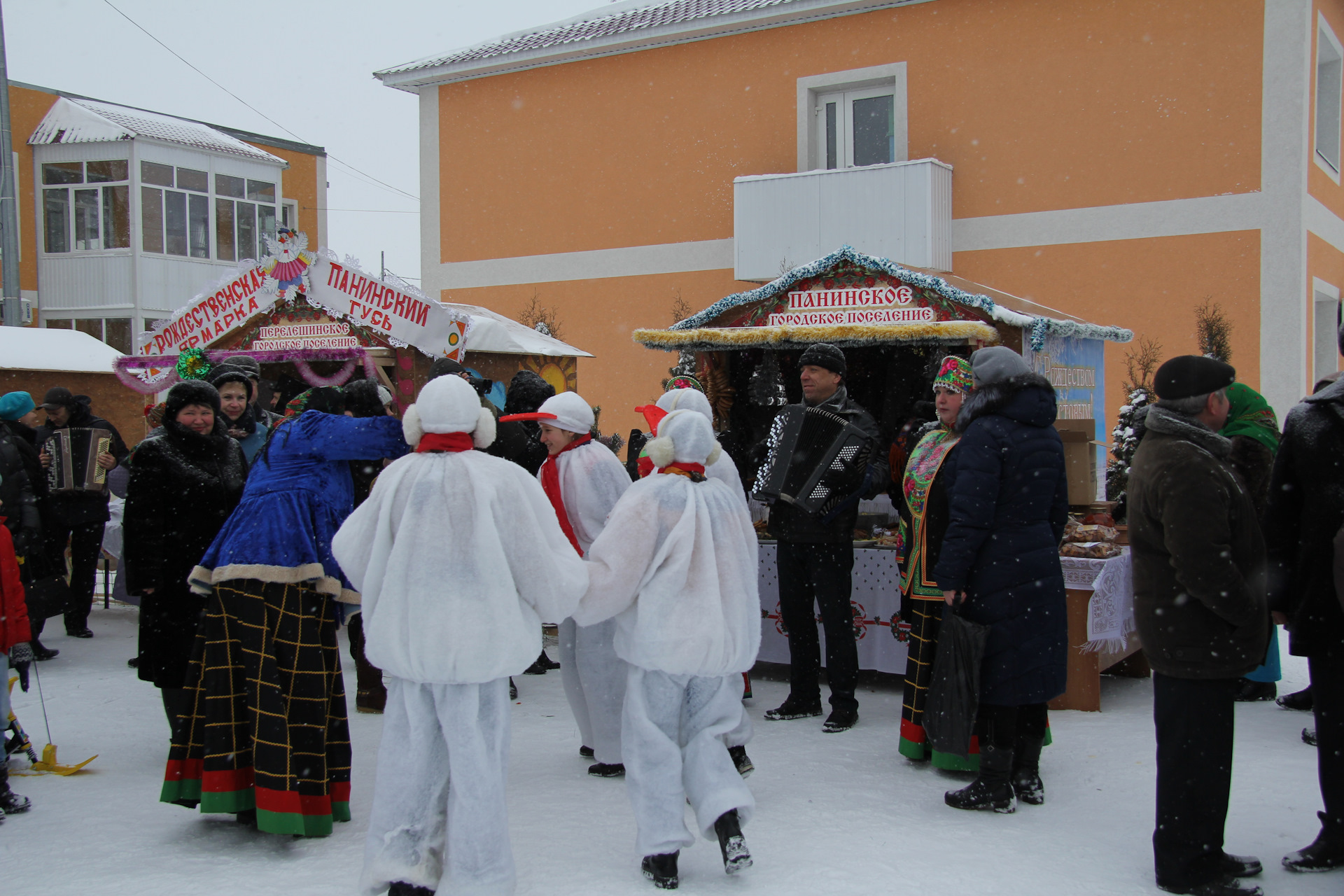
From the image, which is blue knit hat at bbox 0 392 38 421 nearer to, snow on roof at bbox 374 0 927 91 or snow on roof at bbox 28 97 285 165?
snow on roof at bbox 374 0 927 91

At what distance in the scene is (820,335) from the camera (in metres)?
6.47

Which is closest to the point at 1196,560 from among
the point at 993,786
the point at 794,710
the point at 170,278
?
the point at 993,786

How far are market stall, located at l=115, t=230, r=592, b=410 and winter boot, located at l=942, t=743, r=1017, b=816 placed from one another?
14.1 feet

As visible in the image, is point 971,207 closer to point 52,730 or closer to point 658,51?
point 658,51

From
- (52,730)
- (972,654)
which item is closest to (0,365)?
(52,730)

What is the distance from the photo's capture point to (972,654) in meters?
4.02

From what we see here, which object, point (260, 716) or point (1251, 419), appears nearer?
point (260, 716)

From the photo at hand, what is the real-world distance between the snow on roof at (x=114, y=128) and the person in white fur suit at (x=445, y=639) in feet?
69.0

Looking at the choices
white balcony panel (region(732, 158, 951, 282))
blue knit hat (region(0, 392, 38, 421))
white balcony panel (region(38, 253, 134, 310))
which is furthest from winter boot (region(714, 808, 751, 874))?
white balcony panel (region(38, 253, 134, 310))

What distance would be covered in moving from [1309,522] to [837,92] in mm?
12174

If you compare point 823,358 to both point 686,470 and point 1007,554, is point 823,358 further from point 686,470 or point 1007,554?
point 686,470

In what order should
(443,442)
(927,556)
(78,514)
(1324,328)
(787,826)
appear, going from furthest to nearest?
1. (1324,328)
2. (78,514)
3. (927,556)
4. (787,826)
5. (443,442)

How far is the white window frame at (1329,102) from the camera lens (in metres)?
12.9

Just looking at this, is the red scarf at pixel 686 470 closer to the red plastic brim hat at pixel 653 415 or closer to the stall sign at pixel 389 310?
the red plastic brim hat at pixel 653 415
